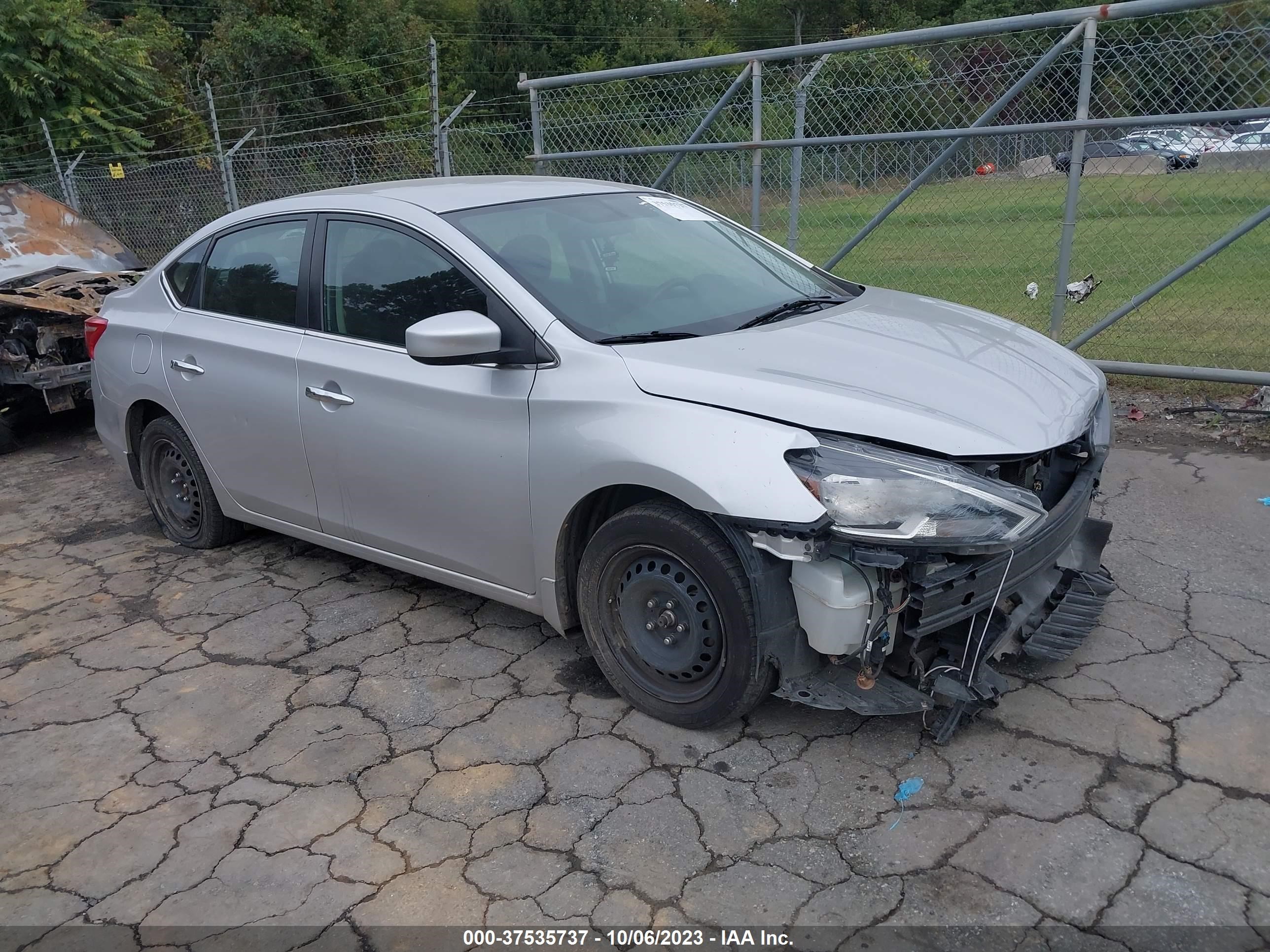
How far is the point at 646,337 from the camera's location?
11.3 feet

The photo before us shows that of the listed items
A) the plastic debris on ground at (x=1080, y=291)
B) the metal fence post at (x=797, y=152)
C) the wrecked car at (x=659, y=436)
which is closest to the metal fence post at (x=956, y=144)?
the metal fence post at (x=797, y=152)

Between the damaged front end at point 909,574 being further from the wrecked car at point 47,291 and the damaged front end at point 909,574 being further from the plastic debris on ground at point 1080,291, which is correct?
the wrecked car at point 47,291

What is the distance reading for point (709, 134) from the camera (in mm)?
7477

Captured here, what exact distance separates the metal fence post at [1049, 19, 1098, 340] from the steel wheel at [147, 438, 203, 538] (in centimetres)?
486

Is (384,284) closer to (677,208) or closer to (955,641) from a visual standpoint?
(677,208)

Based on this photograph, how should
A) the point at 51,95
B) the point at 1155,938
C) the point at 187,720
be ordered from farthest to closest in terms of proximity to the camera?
the point at 51,95 → the point at 187,720 → the point at 1155,938

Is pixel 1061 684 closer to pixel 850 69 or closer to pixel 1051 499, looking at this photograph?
pixel 1051 499

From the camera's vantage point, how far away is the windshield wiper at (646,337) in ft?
11.1

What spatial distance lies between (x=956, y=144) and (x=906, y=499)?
4.34 metres

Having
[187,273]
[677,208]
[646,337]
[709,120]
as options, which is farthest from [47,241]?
[646,337]

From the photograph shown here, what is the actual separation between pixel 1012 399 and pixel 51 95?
18024mm

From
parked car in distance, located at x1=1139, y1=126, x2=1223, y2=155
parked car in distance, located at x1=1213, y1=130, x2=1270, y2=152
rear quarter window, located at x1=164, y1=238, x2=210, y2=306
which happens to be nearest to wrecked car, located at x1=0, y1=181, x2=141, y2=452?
rear quarter window, located at x1=164, y1=238, x2=210, y2=306

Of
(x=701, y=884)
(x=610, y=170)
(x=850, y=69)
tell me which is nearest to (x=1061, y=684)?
(x=701, y=884)

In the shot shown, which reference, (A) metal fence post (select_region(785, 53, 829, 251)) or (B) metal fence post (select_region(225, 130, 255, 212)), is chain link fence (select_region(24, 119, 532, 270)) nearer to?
(B) metal fence post (select_region(225, 130, 255, 212))
